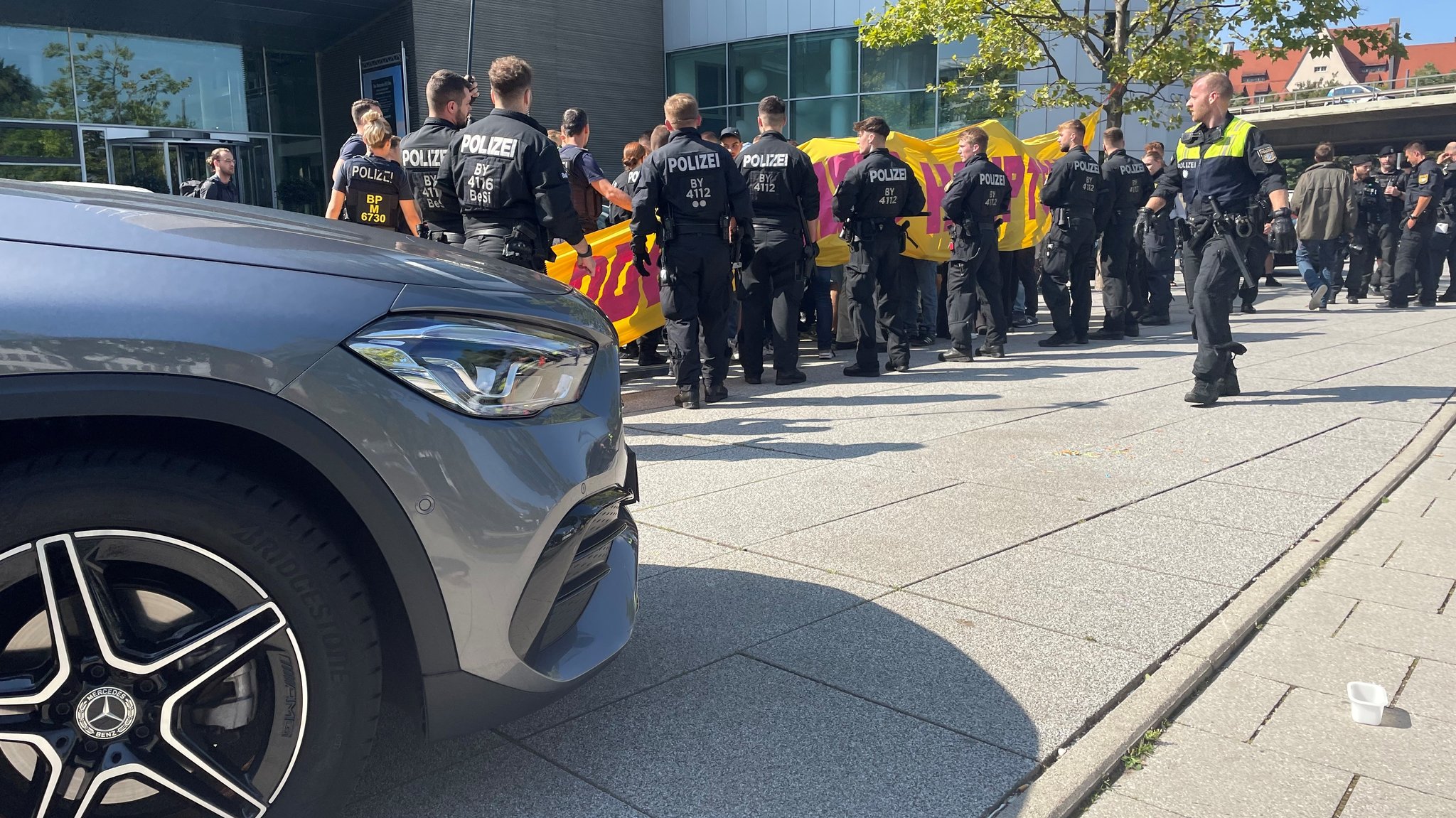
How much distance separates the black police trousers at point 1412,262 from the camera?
14078 mm

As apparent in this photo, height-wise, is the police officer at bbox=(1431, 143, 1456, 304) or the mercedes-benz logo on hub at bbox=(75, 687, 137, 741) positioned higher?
the police officer at bbox=(1431, 143, 1456, 304)

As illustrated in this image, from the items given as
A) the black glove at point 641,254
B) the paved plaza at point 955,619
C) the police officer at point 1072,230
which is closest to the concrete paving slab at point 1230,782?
the paved plaza at point 955,619

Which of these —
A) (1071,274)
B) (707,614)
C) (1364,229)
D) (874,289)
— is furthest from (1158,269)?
(707,614)

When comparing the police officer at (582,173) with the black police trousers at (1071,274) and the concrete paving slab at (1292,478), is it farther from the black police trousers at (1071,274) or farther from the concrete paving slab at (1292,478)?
the black police trousers at (1071,274)

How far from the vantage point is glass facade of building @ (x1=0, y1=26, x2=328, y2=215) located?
61.8ft

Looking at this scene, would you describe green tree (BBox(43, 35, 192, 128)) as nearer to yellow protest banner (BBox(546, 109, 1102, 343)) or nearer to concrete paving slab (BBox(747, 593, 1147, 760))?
yellow protest banner (BBox(546, 109, 1102, 343))

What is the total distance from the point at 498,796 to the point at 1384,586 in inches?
128

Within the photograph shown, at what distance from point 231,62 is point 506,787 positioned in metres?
23.0

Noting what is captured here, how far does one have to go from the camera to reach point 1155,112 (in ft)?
66.6

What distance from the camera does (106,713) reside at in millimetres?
1829

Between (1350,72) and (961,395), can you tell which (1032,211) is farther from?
(1350,72)

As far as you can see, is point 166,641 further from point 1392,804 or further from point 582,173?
point 582,173

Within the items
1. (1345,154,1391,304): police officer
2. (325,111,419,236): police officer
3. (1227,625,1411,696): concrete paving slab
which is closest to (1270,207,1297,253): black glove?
(1227,625,1411,696): concrete paving slab

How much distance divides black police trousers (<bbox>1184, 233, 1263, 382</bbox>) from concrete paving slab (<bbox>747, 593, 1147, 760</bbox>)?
4627 millimetres
